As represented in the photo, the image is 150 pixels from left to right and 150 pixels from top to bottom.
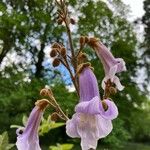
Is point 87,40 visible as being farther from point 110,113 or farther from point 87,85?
point 110,113

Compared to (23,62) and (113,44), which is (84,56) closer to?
(23,62)

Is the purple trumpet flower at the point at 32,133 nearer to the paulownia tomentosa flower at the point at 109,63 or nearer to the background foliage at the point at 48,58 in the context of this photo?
the paulownia tomentosa flower at the point at 109,63

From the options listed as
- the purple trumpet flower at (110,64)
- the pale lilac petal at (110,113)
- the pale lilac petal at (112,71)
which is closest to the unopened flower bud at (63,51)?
the purple trumpet flower at (110,64)

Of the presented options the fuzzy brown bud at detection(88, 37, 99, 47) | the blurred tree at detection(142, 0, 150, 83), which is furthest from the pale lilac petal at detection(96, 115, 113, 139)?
the blurred tree at detection(142, 0, 150, 83)

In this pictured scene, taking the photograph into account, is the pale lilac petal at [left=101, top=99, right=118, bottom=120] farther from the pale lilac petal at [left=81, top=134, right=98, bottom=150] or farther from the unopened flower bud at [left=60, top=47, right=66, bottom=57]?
the unopened flower bud at [left=60, top=47, right=66, bottom=57]

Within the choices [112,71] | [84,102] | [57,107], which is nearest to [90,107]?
[84,102]
